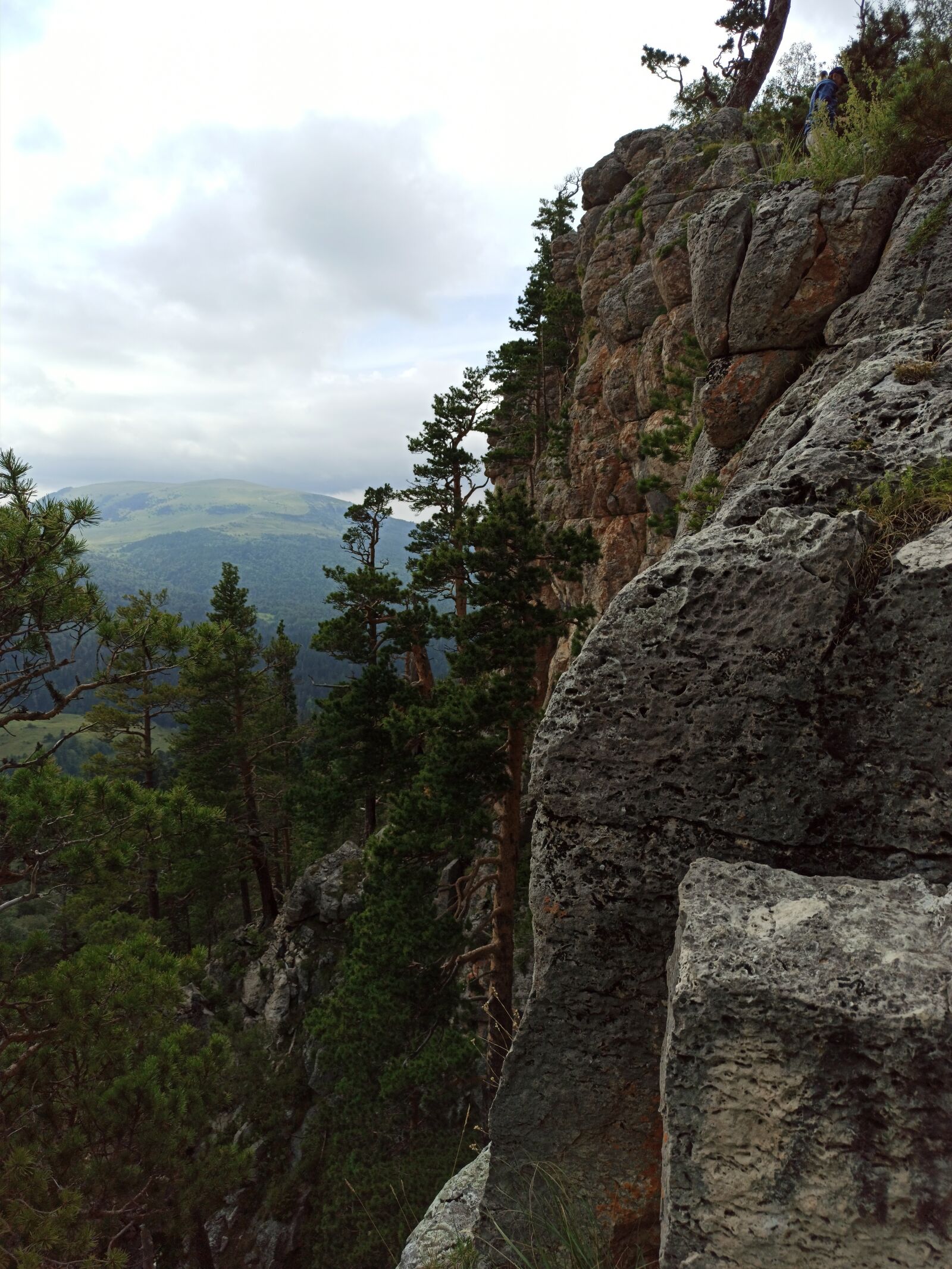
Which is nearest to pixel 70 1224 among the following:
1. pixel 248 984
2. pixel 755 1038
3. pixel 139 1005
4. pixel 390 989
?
pixel 139 1005

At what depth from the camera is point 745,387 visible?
26.1 ft

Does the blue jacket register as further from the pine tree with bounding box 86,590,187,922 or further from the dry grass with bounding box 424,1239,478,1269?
the dry grass with bounding box 424,1239,478,1269

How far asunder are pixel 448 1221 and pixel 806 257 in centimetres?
1062

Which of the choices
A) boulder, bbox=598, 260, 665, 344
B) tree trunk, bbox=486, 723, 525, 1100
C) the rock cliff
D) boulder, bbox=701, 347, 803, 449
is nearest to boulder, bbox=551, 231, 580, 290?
boulder, bbox=598, 260, 665, 344

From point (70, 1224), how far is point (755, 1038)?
8.24 meters

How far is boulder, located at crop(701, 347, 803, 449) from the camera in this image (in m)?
7.80

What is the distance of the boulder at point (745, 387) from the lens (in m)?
7.80

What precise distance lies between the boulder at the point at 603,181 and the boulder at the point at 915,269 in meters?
25.5

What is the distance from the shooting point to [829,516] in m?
3.38

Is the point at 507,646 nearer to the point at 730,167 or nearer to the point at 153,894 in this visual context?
the point at 730,167

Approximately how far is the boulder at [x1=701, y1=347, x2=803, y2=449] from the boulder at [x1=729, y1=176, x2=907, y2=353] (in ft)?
0.57

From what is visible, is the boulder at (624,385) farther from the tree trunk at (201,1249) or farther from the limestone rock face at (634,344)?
the tree trunk at (201,1249)

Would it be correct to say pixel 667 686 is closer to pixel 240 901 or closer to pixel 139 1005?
pixel 139 1005

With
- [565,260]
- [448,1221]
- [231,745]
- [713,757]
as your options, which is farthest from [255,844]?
[565,260]
